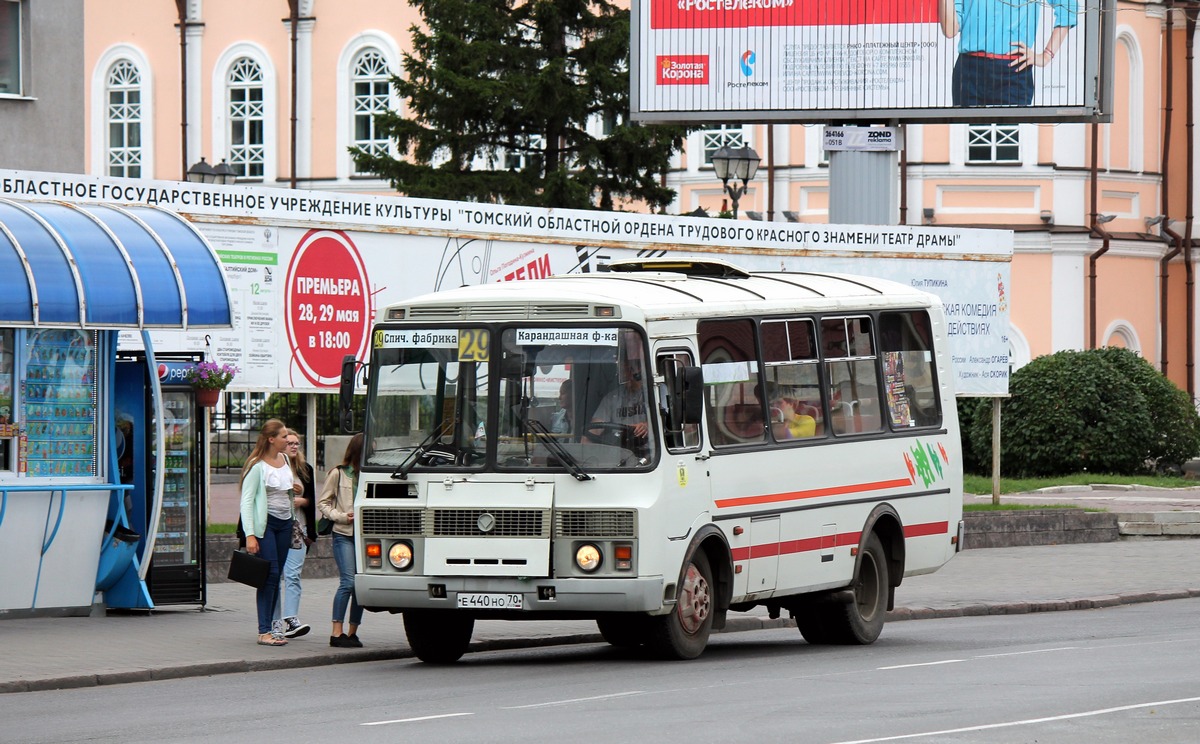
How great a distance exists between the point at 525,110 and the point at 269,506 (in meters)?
22.6

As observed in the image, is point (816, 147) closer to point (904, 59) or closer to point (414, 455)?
point (904, 59)

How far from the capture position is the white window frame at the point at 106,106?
54.2 metres

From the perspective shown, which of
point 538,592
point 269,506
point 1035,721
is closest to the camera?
point 1035,721

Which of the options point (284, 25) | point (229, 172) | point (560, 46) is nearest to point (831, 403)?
point (229, 172)

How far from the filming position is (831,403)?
1748 centimetres

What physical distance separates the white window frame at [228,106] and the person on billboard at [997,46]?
88.4 feet

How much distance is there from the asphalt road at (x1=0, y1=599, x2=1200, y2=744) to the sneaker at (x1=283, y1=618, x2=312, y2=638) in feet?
2.89

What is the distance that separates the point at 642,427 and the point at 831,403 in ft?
8.54

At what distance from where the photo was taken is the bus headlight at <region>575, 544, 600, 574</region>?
595 inches

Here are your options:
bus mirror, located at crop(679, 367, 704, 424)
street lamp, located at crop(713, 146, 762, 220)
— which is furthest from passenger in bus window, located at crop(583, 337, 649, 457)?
street lamp, located at crop(713, 146, 762, 220)

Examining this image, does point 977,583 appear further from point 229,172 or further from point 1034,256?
point 1034,256

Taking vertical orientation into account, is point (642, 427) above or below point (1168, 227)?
below

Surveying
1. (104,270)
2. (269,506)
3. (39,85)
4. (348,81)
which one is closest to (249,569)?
(269,506)

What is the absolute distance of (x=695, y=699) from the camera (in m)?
13.2
